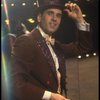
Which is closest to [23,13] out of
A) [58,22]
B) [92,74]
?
[58,22]

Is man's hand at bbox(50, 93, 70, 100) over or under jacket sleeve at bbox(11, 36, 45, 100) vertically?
under

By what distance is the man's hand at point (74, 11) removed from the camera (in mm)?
3318

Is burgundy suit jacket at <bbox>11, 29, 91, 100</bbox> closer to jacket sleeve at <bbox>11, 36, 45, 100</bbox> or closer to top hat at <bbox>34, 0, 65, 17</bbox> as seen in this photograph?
jacket sleeve at <bbox>11, 36, 45, 100</bbox>

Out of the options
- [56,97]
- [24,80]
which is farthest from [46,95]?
[24,80]

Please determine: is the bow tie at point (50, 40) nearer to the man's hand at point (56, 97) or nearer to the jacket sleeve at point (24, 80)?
the jacket sleeve at point (24, 80)

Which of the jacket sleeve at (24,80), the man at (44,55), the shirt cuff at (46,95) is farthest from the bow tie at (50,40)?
the shirt cuff at (46,95)

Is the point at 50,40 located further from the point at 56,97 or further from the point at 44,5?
the point at 56,97

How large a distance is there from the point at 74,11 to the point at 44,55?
1.56ft

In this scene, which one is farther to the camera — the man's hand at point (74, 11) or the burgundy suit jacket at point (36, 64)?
the man's hand at point (74, 11)

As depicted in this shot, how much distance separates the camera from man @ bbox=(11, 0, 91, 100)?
3125 mm

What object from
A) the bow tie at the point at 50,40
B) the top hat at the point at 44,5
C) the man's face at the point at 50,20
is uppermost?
the top hat at the point at 44,5

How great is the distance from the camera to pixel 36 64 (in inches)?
125

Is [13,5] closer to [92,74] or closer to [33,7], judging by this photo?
[33,7]

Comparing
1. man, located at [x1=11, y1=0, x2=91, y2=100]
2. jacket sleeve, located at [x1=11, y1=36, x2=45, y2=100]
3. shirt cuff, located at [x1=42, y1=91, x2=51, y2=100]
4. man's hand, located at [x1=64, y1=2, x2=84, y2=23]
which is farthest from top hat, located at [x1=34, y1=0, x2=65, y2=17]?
shirt cuff, located at [x1=42, y1=91, x2=51, y2=100]
